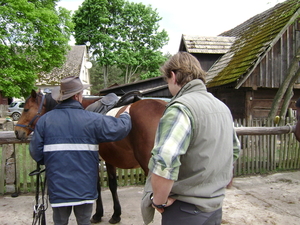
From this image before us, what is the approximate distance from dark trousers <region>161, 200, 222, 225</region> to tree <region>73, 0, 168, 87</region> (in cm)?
3228

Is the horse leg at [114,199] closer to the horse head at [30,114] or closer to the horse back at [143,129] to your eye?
the horse back at [143,129]

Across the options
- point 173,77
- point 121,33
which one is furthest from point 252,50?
point 121,33

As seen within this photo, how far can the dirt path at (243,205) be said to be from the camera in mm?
3910

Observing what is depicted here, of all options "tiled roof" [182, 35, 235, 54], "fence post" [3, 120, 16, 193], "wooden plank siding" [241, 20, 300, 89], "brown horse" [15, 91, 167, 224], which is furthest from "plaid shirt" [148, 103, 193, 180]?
"tiled roof" [182, 35, 235, 54]

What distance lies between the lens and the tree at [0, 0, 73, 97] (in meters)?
16.1

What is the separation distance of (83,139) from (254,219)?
122 inches

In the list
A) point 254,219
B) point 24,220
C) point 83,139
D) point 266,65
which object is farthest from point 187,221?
point 266,65

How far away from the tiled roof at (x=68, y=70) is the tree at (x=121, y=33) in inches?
79.6

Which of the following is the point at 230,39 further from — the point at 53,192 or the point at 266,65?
the point at 53,192

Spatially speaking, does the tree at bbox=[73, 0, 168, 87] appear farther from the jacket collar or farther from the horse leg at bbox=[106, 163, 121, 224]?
the jacket collar

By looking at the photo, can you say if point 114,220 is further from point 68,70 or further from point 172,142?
point 68,70

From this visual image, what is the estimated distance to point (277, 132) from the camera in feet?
18.5

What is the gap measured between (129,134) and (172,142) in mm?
1761

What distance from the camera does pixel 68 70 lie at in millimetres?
29078
